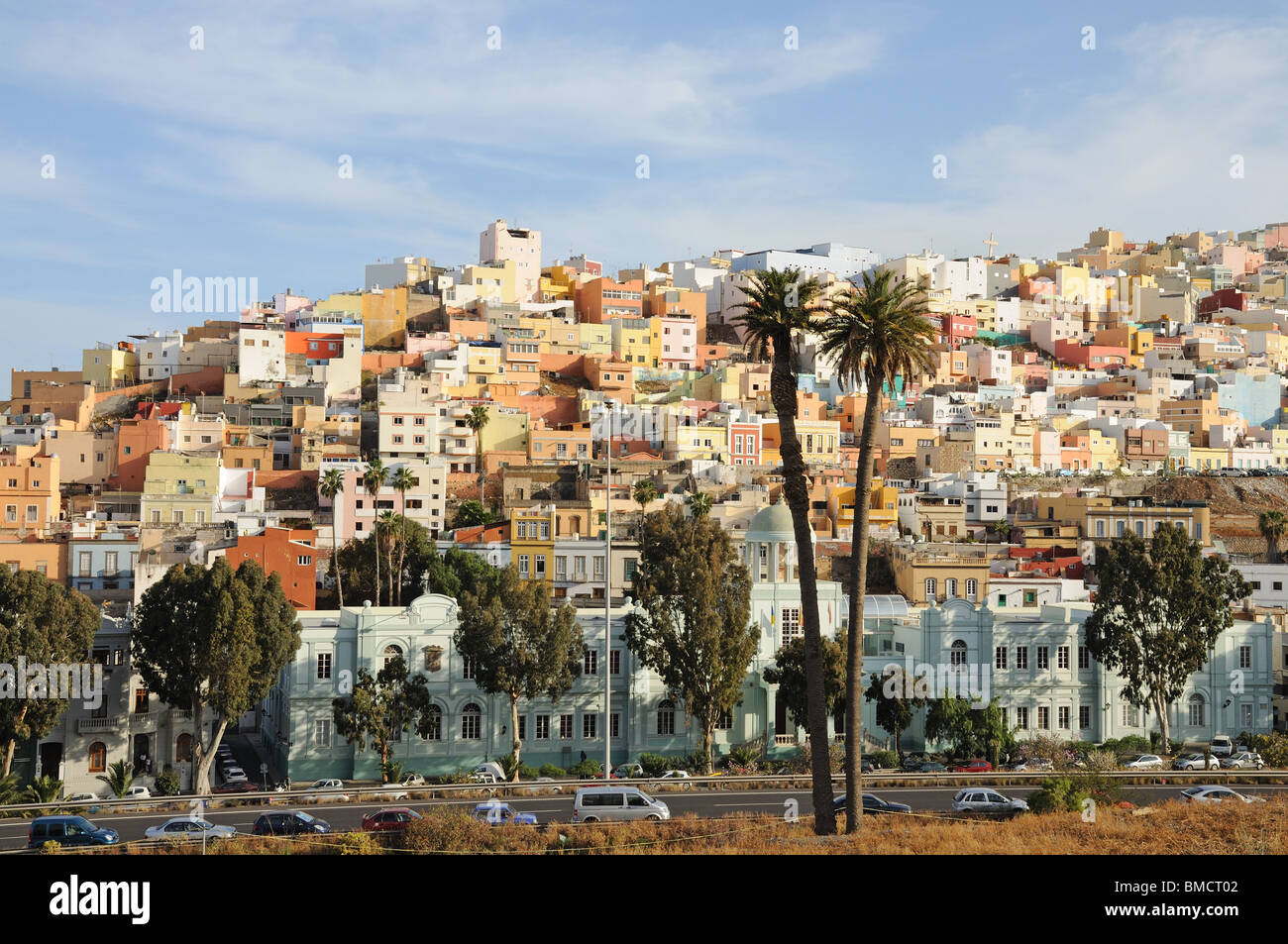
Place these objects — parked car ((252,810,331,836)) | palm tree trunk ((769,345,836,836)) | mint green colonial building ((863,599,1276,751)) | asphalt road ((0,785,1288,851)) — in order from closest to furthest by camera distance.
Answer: palm tree trunk ((769,345,836,836)), parked car ((252,810,331,836)), asphalt road ((0,785,1288,851)), mint green colonial building ((863,599,1276,751))

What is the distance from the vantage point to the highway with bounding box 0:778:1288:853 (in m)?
34.9

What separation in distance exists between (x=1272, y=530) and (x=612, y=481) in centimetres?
4172

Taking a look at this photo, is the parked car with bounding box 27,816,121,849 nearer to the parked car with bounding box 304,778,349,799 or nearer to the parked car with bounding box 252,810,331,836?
the parked car with bounding box 252,810,331,836

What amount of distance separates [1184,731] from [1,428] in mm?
83452

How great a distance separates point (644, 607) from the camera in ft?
164

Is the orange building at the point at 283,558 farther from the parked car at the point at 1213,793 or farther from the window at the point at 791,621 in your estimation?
the parked car at the point at 1213,793

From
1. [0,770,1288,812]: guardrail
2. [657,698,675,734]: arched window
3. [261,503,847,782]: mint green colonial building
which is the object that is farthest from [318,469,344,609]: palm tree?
[0,770,1288,812]: guardrail

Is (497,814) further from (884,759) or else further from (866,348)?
(884,759)

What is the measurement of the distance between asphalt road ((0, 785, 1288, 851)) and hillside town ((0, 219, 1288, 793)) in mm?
4818

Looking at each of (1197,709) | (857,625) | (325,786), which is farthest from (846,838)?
(1197,709)

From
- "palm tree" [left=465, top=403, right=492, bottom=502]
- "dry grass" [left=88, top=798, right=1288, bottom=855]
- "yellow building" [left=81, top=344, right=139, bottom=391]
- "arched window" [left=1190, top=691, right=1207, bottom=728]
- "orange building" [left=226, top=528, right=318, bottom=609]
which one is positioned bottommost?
"arched window" [left=1190, top=691, right=1207, bottom=728]

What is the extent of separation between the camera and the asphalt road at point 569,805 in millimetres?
34844
